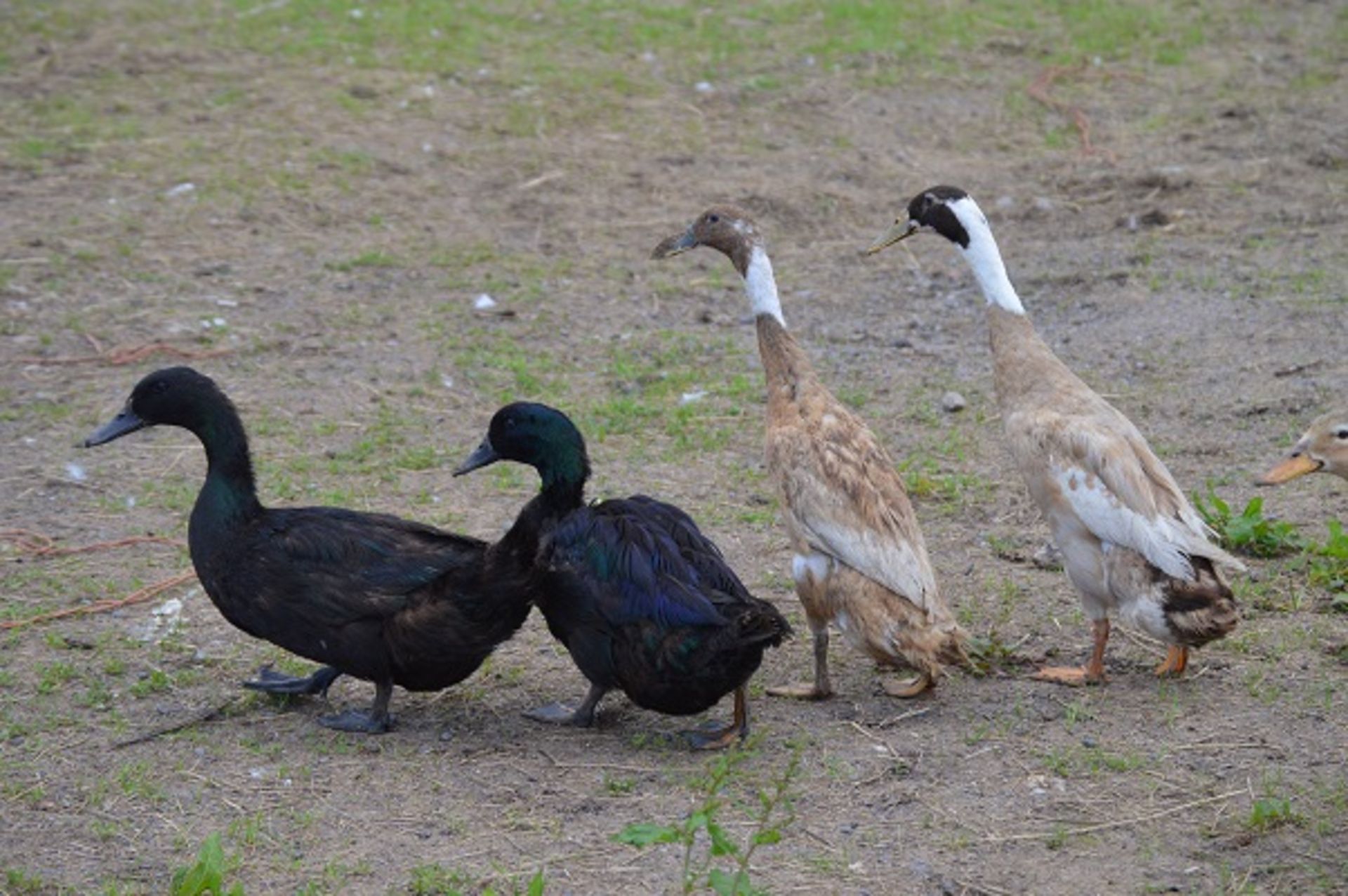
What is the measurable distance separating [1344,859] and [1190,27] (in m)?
10.2

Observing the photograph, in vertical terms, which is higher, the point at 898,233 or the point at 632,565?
the point at 898,233

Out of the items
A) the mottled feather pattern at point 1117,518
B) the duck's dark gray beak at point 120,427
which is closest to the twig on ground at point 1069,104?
the mottled feather pattern at point 1117,518

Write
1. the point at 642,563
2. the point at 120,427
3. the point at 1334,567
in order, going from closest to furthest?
the point at 642,563, the point at 120,427, the point at 1334,567

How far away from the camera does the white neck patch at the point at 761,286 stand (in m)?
6.75

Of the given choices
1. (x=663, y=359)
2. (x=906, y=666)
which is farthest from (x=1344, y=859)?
(x=663, y=359)

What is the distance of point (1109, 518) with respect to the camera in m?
5.88

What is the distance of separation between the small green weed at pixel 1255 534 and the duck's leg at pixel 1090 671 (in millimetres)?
1075

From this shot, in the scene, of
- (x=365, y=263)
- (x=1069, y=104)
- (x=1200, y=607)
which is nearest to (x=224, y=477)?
(x=1200, y=607)

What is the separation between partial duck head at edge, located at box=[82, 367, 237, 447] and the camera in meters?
6.08

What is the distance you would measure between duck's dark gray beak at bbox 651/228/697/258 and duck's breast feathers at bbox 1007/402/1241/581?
1.79 metres

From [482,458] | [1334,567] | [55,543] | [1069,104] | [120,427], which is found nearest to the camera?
[482,458]

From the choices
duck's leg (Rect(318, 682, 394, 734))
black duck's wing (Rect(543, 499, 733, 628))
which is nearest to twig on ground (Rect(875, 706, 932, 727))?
black duck's wing (Rect(543, 499, 733, 628))

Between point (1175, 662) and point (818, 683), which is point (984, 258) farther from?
point (818, 683)

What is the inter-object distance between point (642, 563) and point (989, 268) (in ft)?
6.86
